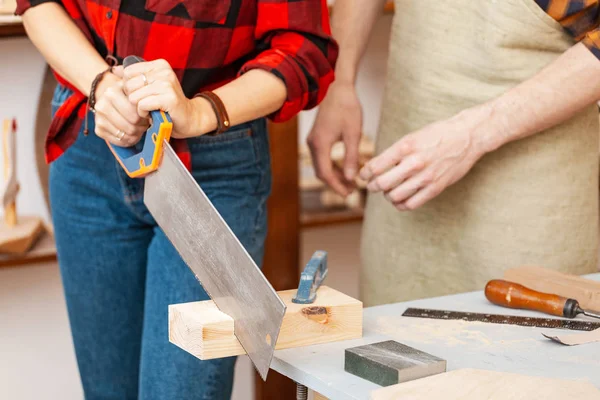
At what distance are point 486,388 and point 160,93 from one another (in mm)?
549

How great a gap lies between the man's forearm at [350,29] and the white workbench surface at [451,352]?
0.63 m

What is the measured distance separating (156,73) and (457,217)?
0.68m

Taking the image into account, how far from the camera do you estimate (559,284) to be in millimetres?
1221

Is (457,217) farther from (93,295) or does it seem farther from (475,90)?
(93,295)

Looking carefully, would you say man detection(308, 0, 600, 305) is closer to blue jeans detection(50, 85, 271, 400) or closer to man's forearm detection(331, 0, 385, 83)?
man's forearm detection(331, 0, 385, 83)

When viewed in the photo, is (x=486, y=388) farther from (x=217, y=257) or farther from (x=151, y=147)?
(x=151, y=147)

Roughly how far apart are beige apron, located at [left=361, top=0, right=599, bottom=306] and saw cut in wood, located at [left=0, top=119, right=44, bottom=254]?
39.7 inches

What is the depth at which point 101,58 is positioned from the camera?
129 cm

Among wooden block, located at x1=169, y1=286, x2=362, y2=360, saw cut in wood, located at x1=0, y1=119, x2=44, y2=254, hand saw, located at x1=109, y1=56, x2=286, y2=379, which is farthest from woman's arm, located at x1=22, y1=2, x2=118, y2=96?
saw cut in wood, located at x1=0, y1=119, x2=44, y2=254

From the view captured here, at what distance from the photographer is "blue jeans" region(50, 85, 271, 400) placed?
1.24 m

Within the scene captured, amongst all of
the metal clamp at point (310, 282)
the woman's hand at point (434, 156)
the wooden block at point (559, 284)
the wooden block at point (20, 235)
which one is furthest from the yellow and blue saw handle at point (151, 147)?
the wooden block at point (20, 235)

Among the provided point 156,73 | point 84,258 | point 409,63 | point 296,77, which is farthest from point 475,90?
point 84,258

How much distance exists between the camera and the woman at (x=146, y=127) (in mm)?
1189

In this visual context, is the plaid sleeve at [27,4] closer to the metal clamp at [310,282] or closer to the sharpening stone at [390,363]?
the metal clamp at [310,282]
